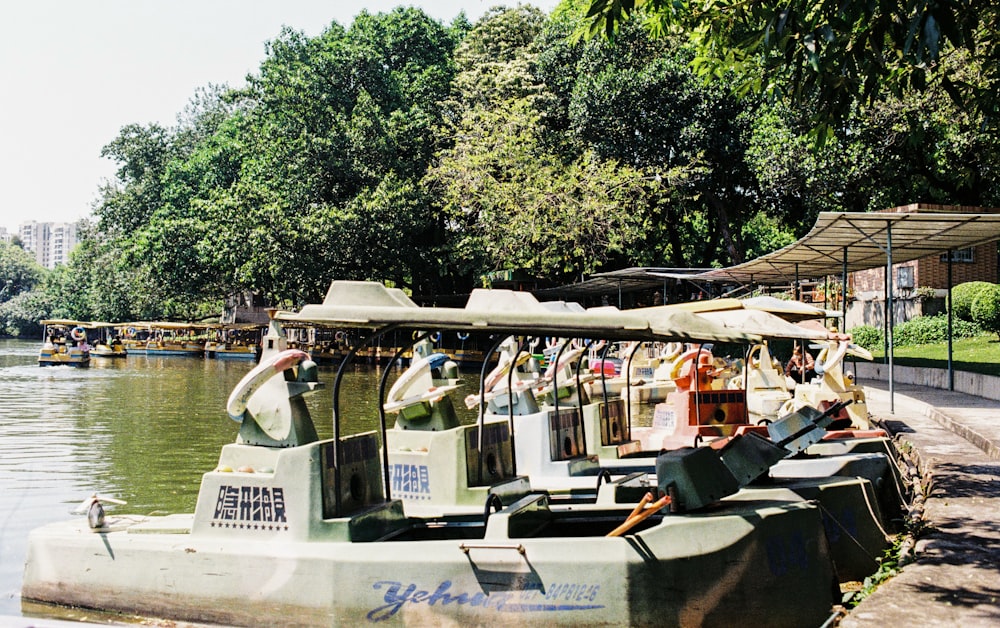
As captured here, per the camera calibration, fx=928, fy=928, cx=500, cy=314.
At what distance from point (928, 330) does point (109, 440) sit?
25311mm

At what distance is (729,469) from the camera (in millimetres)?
8016

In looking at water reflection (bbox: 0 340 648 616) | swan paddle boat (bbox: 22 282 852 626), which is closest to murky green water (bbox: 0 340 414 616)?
water reflection (bbox: 0 340 648 616)

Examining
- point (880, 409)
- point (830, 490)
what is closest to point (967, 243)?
point (880, 409)

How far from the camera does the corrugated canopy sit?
16672 mm

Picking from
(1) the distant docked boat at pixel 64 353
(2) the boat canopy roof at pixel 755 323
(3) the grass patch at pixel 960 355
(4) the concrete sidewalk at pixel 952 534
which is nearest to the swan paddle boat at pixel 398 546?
(4) the concrete sidewalk at pixel 952 534

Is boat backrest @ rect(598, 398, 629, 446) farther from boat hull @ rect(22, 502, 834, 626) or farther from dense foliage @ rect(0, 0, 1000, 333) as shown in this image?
dense foliage @ rect(0, 0, 1000, 333)

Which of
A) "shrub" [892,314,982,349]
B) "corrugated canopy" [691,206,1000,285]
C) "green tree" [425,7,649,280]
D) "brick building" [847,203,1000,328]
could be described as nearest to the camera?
"corrugated canopy" [691,206,1000,285]

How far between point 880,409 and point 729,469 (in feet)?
39.5

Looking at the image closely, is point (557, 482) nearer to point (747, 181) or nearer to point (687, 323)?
point (687, 323)

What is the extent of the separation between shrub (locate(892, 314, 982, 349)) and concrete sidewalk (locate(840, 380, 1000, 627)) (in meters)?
14.2

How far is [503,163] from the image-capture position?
3734cm

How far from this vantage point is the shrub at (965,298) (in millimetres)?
28484

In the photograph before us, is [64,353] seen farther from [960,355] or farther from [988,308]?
[988,308]

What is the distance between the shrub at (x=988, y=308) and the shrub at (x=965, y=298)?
474 mm
